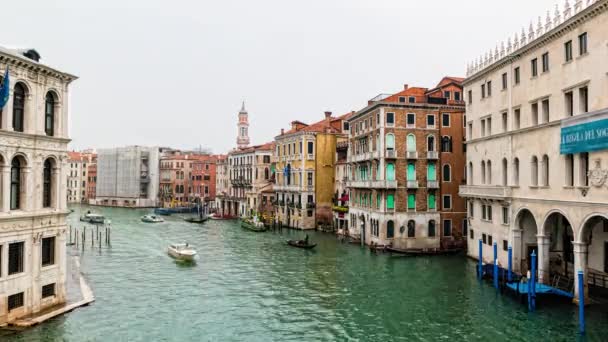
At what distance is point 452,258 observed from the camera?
32188mm

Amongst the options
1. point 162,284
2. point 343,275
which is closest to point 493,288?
point 343,275

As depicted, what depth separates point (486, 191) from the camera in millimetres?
27688

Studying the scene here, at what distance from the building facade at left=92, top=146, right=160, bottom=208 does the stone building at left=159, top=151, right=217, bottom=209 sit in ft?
6.11

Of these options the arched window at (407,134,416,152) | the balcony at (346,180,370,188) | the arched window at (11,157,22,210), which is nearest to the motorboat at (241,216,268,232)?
the balcony at (346,180,370,188)

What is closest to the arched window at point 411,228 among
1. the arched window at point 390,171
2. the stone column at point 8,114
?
the arched window at point 390,171

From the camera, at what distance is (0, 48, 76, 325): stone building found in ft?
50.2

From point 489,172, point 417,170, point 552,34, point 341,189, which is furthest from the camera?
point 341,189

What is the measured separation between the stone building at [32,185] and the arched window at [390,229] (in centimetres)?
2262

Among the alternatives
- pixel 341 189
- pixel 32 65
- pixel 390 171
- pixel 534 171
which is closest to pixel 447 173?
pixel 390 171

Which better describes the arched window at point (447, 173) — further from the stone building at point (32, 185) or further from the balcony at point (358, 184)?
the stone building at point (32, 185)

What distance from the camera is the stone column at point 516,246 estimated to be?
82.0 ft

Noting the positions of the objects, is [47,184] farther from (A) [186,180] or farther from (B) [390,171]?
(A) [186,180]

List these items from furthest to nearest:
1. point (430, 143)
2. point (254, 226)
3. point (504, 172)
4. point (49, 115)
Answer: point (254, 226) < point (430, 143) < point (504, 172) < point (49, 115)

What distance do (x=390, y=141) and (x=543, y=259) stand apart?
15.2 metres
